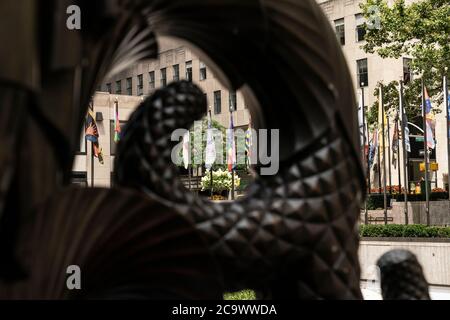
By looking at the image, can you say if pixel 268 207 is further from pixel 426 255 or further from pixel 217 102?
pixel 217 102

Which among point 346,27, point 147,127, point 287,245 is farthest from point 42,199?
point 346,27

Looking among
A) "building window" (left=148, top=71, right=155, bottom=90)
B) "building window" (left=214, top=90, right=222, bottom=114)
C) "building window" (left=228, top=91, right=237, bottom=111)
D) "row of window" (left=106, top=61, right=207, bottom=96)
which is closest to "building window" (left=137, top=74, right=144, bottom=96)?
"row of window" (left=106, top=61, right=207, bottom=96)

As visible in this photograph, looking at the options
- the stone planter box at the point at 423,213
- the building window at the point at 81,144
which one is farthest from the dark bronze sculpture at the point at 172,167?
the stone planter box at the point at 423,213

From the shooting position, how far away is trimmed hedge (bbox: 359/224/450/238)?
16812 mm

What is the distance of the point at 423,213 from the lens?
2694 cm

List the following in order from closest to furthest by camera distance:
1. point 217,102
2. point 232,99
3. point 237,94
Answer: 1. point 232,99
2. point 237,94
3. point 217,102

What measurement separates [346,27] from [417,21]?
21.9 meters

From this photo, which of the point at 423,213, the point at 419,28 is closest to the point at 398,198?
the point at 423,213

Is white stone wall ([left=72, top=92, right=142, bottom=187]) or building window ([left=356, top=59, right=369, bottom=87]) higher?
building window ([left=356, top=59, right=369, bottom=87])

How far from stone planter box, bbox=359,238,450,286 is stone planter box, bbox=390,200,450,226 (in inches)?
358

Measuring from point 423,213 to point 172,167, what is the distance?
84.1ft

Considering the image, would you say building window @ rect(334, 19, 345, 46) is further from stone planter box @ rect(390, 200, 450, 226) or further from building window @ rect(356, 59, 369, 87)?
stone planter box @ rect(390, 200, 450, 226)

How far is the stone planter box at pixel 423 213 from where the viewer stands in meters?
25.7
